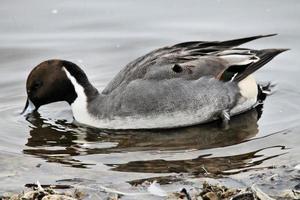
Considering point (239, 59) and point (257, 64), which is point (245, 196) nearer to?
point (239, 59)

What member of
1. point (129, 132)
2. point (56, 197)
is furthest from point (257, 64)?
point (56, 197)

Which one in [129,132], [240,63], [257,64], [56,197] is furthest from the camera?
[257,64]

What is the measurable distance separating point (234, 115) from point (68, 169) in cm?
258

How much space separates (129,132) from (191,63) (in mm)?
1047

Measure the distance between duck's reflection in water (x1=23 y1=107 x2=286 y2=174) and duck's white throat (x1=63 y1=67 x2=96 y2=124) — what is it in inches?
4.5

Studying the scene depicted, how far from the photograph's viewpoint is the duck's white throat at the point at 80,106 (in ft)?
28.7

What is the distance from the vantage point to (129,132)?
851 cm

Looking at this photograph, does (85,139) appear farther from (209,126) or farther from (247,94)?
(247,94)

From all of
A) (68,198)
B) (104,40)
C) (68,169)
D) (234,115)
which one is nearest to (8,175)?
(68,169)

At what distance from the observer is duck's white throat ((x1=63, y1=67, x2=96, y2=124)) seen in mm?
8758

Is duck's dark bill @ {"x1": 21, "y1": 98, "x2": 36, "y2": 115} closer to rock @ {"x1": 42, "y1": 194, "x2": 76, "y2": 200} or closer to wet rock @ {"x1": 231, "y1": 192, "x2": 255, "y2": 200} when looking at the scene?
rock @ {"x1": 42, "y1": 194, "x2": 76, "y2": 200}

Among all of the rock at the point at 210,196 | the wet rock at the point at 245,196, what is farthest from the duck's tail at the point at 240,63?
the wet rock at the point at 245,196

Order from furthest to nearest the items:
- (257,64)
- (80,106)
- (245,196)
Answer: (257,64), (80,106), (245,196)

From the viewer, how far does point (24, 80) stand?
10000mm
